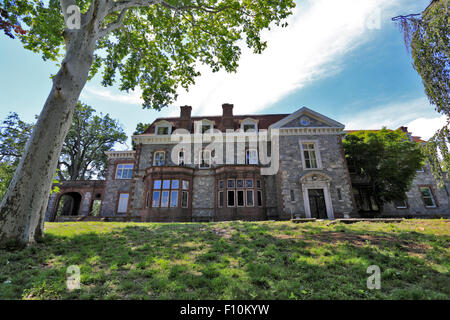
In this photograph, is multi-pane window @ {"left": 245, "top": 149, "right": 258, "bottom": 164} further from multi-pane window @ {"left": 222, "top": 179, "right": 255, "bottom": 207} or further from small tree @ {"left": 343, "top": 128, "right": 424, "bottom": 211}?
small tree @ {"left": 343, "top": 128, "right": 424, "bottom": 211}

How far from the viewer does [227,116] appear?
72.1ft

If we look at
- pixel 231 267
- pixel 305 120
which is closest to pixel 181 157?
pixel 305 120

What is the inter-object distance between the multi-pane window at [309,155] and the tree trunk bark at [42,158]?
55.1 feet

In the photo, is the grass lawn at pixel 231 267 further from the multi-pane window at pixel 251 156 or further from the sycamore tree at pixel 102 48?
the multi-pane window at pixel 251 156

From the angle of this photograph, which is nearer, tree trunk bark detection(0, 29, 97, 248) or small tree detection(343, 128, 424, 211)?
tree trunk bark detection(0, 29, 97, 248)

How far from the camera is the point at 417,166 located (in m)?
16.7

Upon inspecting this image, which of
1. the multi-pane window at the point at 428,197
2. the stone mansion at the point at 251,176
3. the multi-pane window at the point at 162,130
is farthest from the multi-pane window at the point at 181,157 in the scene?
the multi-pane window at the point at 428,197

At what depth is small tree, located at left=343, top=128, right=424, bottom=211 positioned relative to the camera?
16.9 m

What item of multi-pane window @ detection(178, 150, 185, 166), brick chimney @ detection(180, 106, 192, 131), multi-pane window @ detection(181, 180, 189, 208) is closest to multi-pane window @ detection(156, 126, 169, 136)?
brick chimney @ detection(180, 106, 192, 131)

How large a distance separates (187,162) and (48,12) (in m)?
13.4

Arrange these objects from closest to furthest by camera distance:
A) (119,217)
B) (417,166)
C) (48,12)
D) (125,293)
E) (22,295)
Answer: (22,295) < (125,293) < (48,12) < (417,166) < (119,217)

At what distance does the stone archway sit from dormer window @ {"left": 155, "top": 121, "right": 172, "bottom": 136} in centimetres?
1400

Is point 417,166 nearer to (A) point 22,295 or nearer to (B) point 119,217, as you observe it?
(A) point 22,295
